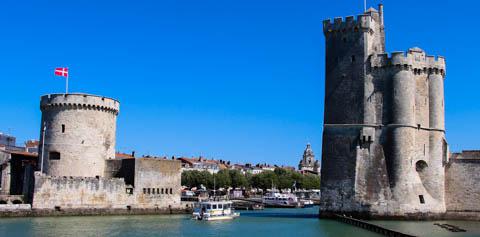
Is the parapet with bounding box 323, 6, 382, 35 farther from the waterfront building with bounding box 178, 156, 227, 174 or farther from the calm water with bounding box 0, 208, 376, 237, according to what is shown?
the waterfront building with bounding box 178, 156, 227, 174

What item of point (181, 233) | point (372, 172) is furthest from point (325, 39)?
point (181, 233)

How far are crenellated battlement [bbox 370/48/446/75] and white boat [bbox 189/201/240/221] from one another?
16210mm

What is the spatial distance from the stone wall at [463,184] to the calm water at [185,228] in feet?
6.02

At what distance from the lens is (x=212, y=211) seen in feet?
146

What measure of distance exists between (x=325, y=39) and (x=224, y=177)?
54.7 m

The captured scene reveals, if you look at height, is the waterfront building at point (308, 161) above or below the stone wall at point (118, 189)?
above

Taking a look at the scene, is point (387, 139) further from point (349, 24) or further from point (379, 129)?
point (349, 24)

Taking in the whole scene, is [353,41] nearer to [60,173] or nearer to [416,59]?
[416,59]

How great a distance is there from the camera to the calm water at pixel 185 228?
99.7 ft

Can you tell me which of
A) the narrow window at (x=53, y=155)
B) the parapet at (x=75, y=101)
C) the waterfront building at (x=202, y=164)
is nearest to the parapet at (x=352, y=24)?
the parapet at (x=75, y=101)

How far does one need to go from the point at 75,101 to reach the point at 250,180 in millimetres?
60054

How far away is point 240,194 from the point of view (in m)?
91.6

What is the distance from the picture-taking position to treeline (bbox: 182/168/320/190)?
305 feet

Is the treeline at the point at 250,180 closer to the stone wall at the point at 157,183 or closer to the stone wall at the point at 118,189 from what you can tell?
the stone wall at the point at 157,183
